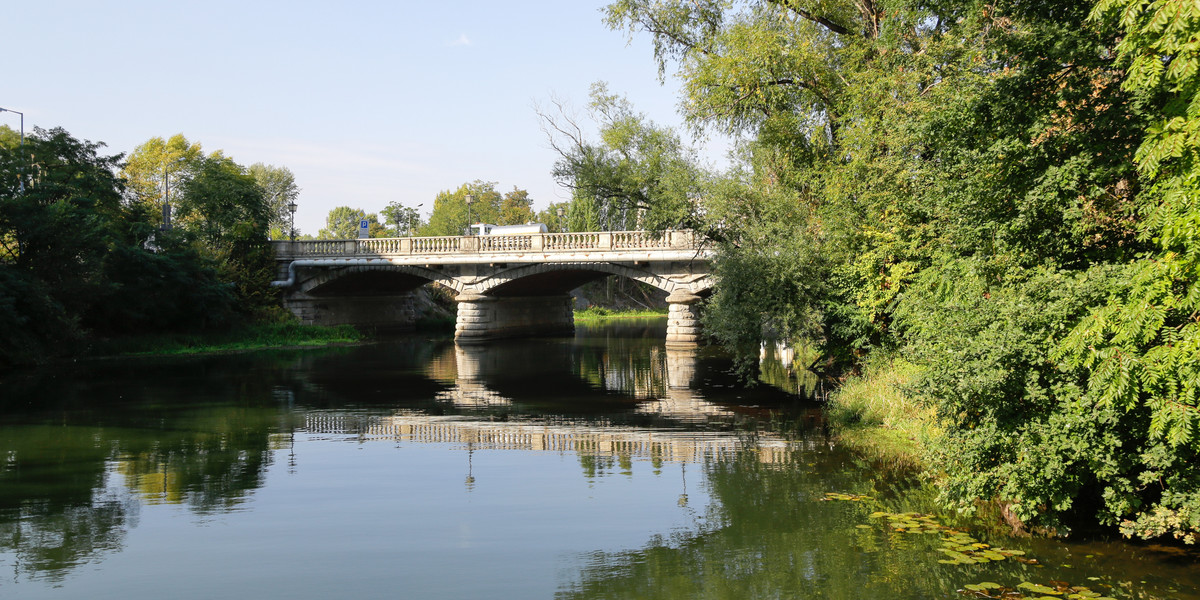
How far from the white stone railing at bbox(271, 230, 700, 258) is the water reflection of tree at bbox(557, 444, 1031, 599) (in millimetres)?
22104

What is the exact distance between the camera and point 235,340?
1570 inches

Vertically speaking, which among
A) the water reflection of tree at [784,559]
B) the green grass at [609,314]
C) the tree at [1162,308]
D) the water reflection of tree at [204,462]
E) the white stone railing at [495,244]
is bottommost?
the water reflection of tree at [784,559]

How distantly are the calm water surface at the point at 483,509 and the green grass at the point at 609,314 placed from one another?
4478 cm

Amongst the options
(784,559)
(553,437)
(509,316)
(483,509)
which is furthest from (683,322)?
(784,559)

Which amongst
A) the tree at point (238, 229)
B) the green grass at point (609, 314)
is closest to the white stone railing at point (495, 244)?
the tree at point (238, 229)

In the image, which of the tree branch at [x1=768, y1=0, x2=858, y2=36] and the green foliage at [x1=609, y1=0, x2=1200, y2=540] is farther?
the tree branch at [x1=768, y1=0, x2=858, y2=36]

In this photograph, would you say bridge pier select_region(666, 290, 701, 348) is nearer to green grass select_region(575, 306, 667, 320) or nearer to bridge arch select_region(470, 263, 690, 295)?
bridge arch select_region(470, 263, 690, 295)

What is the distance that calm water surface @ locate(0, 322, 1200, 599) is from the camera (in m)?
8.55

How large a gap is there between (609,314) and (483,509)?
57843 mm

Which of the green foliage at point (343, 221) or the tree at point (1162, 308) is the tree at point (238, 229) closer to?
the tree at point (1162, 308)

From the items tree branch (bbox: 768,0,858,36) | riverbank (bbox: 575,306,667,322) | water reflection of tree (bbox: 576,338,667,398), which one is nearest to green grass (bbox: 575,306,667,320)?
riverbank (bbox: 575,306,667,322)

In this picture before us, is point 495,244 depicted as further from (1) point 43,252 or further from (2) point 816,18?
(2) point 816,18

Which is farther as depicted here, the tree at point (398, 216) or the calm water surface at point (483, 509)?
the tree at point (398, 216)

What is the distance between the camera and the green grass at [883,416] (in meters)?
13.4
